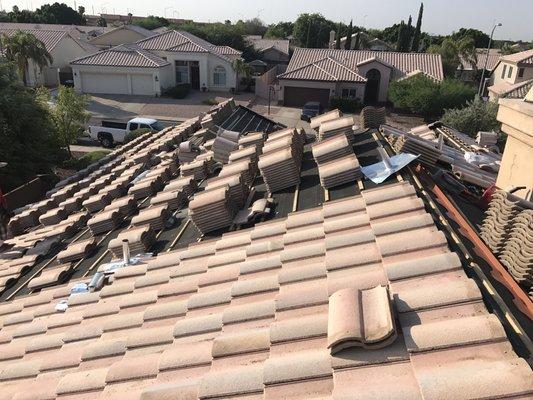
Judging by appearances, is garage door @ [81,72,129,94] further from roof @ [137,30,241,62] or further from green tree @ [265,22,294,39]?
green tree @ [265,22,294,39]

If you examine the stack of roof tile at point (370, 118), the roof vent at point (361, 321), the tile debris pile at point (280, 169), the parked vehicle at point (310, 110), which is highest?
the stack of roof tile at point (370, 118)

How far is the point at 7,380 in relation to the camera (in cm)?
661

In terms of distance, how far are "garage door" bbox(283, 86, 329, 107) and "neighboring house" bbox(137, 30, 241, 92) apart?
1037 centimetres

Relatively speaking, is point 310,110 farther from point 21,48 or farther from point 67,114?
point 21,48

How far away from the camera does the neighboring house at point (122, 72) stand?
5553 cm

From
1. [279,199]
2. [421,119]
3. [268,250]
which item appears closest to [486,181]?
[279,199]

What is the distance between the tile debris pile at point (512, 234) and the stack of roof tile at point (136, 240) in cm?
670

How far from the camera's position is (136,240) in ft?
31.0

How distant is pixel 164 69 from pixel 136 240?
52203 mm

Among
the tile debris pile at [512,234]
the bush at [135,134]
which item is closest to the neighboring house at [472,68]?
the bush at [135,134]

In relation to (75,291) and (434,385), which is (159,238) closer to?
(75,291)

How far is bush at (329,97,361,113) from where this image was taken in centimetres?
5212

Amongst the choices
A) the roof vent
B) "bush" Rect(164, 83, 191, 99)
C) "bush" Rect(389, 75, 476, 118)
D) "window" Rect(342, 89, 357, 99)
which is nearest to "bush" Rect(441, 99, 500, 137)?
"bush" Rect(389, 75, 476, 118)

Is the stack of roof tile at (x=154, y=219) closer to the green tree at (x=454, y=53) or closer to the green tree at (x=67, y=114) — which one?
the green tree at (x=67, y=114)
